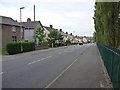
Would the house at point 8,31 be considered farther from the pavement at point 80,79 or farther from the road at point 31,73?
the pavement at point 80,79

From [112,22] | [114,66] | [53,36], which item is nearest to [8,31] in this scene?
[53,36]

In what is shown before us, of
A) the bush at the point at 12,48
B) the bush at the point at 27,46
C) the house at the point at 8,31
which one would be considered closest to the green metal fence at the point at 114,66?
the bush at the point at 12,48

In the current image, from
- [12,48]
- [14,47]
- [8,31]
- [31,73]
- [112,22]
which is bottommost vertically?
[31,73]

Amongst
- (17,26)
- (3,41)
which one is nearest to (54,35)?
(17,26)

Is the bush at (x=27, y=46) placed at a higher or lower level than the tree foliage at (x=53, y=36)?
→ lower

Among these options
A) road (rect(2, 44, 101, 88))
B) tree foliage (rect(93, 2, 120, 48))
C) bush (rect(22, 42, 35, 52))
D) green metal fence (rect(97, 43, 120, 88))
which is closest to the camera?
green metal fence (rect(97, 43, 120, 88))

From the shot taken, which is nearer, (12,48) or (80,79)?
(80,79)

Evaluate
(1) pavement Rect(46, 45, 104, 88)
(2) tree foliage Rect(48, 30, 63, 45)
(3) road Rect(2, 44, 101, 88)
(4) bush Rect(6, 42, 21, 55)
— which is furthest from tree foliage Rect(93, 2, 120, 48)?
(2) tree foliage Rect(48, 30, 63, 45)

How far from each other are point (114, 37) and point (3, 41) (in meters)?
36.1

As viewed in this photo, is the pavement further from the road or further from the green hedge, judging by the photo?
the green hedge

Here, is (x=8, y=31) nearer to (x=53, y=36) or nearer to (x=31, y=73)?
(x=53, y=36)

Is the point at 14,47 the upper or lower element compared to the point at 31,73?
upper

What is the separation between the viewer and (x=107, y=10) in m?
14.5

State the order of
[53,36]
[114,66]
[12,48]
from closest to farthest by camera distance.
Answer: [114,66], [12,48], [53,36]
